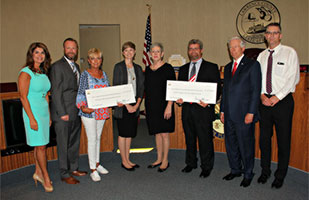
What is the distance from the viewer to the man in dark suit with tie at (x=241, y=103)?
2.74 metres

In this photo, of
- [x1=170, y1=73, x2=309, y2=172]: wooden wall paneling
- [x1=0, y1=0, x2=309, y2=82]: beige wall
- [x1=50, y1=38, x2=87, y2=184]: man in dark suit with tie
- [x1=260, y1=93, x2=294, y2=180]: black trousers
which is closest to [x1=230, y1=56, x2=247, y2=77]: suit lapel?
[x1=260, y1=93, x2=294, y2=180]: black trousers

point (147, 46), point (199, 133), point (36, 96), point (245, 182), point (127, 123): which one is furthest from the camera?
point (147, 46)

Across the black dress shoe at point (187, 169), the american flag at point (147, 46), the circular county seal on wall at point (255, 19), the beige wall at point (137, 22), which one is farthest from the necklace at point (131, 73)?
the circular county seal on wall at point (255, 19)

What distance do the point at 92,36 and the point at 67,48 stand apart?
4.71 metres

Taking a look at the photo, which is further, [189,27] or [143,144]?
[189,27]

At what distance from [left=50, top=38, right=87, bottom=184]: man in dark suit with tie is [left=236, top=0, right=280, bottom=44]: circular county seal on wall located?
5.15m

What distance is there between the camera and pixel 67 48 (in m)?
2.93

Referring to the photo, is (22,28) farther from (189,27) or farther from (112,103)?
(112,103)

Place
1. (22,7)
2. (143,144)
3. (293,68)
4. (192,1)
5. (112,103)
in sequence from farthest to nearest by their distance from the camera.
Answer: (192,1) → (22,7) → (143,144) → (112,103) → (293,68)

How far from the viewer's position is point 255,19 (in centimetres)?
669

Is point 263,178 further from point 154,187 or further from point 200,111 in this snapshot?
point 154,187

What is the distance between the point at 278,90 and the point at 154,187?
5.66 feet

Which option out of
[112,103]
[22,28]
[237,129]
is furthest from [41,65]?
[22,28]

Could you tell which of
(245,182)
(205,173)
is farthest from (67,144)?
(245,182)
